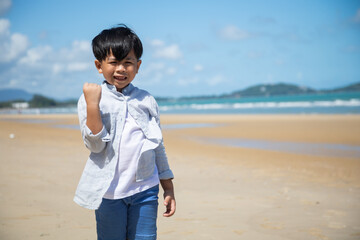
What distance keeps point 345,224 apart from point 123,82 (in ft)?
11.4

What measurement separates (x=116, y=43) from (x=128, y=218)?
1004mm

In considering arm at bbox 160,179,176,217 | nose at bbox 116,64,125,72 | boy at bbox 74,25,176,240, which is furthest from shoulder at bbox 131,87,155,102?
arm at bbox 160,179,176,217

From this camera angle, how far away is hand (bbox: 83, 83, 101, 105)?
6.19 feet

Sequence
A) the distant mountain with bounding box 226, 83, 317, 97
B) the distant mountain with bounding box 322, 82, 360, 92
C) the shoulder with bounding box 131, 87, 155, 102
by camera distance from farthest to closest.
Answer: the distant mountain with bounding box 226, 83, 317, 97 → the distant mountain with bounding box 322, 82, 360, 92 → the shoulder with bounding box 131, 87, 155, 102

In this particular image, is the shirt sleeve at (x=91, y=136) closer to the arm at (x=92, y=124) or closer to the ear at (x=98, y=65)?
the arm at (x=92, y=124)

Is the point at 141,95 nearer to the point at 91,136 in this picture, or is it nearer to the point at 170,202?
the point at 91,136

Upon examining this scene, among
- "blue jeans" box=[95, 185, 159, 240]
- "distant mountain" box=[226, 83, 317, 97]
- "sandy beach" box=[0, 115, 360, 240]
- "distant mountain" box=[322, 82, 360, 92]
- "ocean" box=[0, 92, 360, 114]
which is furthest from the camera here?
"distant mountain" box=[226, 83, 317, 97]

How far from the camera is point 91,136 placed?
1.87m

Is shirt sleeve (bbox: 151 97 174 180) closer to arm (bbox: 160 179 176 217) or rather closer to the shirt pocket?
arm (bbox: 160 179 176 217)

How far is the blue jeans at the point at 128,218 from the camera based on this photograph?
78.8 inches

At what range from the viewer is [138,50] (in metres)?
2.13

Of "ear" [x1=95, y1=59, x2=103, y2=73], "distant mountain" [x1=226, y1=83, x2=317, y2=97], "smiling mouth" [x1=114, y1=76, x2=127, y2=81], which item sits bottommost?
"smiling mouth" [x1=114, y1=76, x2=127, y2=81]

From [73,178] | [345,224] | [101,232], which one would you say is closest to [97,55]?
[101,232]

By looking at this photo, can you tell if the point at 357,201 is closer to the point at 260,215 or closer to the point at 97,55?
the point at 260,215
